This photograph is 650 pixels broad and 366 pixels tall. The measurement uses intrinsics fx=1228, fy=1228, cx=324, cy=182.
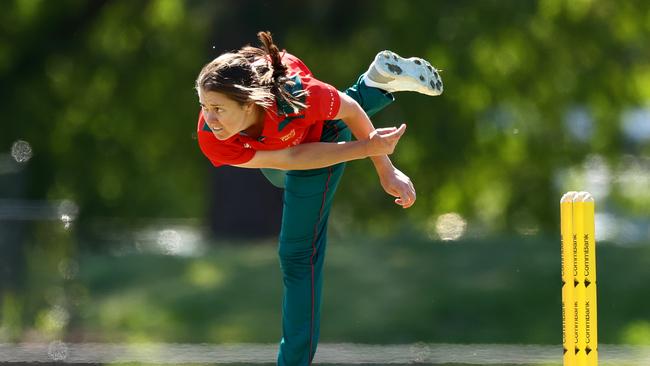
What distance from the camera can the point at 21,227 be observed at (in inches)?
383

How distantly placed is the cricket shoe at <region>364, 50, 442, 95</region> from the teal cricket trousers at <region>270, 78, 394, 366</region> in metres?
0.45

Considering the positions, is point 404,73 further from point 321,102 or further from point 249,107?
point 249,107

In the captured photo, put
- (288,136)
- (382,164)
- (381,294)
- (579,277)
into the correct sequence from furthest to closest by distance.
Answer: (381,294) → (382,164) → (288,136) → (579,277)

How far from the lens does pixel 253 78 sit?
4.35 metres

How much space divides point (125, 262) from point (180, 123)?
4.18m

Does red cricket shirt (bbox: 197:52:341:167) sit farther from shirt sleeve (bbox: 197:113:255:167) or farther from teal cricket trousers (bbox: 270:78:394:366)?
teal cricket trousers (bbox: 270:78:394:366)

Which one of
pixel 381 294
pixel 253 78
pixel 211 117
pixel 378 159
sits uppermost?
pixel 253 78

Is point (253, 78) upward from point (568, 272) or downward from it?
upward

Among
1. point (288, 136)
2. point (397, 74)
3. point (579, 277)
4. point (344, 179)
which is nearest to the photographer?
point (579, 277)

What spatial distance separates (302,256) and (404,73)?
34.0 inches

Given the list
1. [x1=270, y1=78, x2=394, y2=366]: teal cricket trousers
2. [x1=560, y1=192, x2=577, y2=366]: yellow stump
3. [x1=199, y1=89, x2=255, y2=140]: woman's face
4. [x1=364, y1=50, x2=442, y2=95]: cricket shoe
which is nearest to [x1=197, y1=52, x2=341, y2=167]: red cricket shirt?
[x1=199, y1=89, x2=255, y2=140]: woman's face

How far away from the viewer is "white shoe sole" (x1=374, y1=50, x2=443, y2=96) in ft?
16.1

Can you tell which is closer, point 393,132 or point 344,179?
point 393,132

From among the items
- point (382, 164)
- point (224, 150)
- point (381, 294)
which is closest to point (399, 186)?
point (382, 164)
